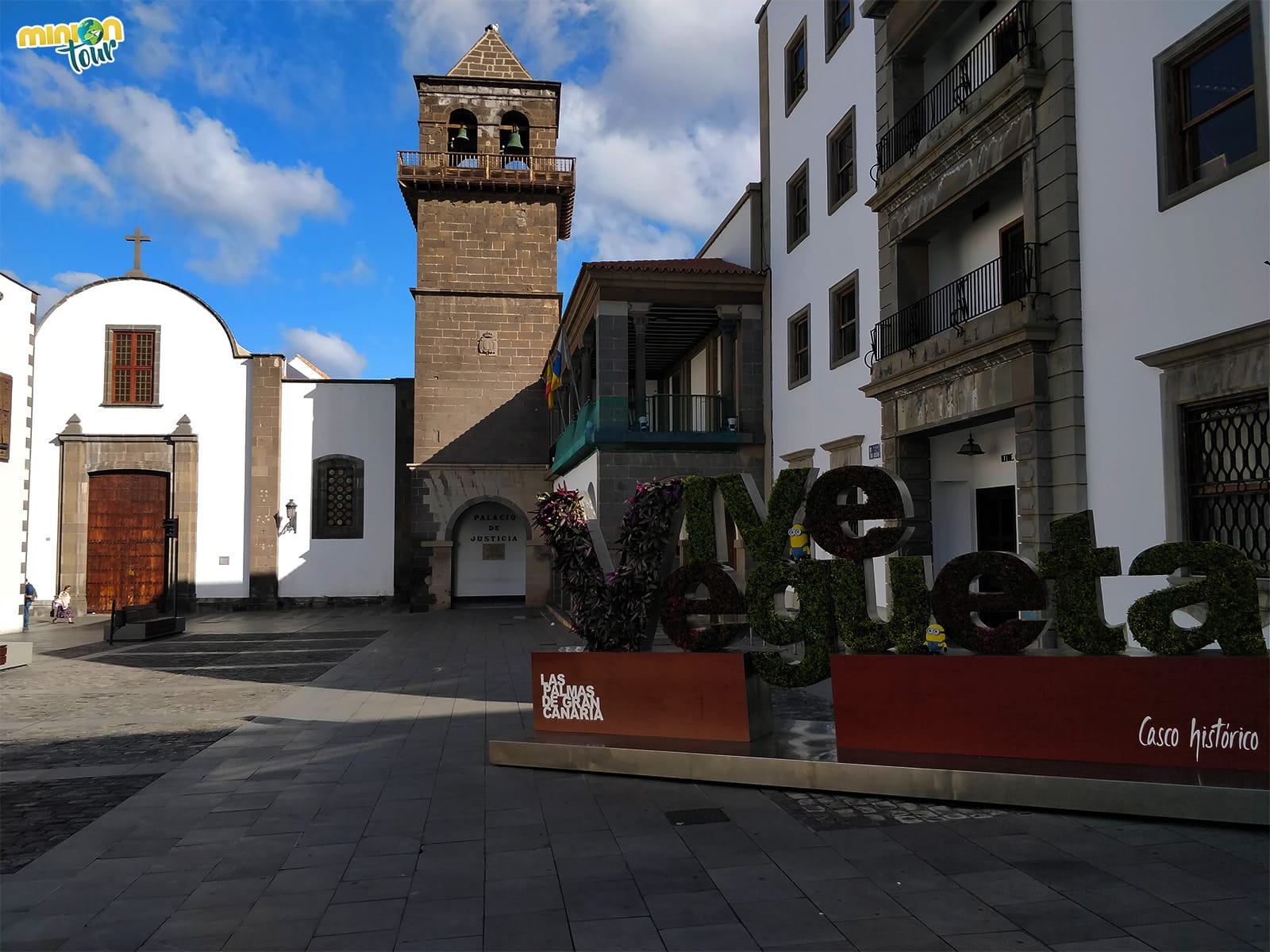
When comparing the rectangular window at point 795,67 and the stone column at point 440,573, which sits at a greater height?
the rectangular window at point 795,67

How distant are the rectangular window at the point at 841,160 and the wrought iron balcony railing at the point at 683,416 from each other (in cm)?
494

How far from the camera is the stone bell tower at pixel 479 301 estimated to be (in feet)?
94.6

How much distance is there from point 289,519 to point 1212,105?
2722 cm

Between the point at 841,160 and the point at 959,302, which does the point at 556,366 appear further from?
the point at 959,302

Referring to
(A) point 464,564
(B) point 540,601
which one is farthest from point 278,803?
(A) point 464,564

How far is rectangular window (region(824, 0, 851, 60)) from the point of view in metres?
17.2

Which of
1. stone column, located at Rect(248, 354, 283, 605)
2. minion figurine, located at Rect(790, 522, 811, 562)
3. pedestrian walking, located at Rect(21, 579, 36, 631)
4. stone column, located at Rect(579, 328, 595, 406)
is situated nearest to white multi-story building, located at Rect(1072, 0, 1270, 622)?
minion figurine, located at Rect(790, 522, 811, 562)

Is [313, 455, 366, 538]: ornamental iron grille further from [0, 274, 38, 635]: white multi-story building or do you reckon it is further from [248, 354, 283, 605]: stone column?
[0, 274, 38, 635]: white multi-story building

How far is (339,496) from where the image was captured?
98.7ft

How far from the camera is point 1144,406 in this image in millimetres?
9695

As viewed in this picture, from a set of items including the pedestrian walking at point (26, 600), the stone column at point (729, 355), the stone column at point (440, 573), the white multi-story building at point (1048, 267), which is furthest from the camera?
the stone column at point (440, 573)

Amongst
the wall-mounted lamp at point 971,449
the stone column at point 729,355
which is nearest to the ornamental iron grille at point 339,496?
the stone column at point 729,355

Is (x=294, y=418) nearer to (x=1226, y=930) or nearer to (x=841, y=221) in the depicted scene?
A: (x=841, y=221)

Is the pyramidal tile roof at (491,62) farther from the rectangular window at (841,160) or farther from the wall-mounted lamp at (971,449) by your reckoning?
the wall-mounted lamp at (971,449)
